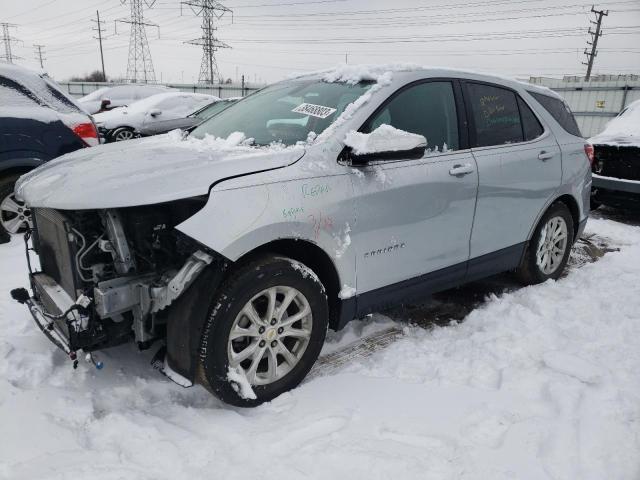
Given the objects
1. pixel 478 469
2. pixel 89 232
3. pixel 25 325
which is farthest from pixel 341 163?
pixel 25 325

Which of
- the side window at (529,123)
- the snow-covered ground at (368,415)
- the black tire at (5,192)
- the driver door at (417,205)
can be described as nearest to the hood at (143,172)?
the driver door at (417,205)

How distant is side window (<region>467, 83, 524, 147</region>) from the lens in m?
3.54

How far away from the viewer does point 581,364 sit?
9.83 ft

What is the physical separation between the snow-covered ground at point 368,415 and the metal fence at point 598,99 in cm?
1369

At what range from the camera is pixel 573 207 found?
4.50 meters

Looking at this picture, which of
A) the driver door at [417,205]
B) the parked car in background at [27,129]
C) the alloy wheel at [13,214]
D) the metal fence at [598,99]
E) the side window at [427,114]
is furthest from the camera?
the metal fence at [598,99]

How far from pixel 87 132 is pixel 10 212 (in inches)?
43.4

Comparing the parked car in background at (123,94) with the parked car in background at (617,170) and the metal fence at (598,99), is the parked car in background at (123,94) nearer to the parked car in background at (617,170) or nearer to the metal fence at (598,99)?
the metal fence at (598,99)

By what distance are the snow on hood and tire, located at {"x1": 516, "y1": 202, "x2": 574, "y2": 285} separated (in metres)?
2.89

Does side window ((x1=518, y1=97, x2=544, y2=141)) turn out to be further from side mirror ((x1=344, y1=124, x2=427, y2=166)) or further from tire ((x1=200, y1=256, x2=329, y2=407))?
tire ((x1=200, y1=256, x2=329, y2=407))

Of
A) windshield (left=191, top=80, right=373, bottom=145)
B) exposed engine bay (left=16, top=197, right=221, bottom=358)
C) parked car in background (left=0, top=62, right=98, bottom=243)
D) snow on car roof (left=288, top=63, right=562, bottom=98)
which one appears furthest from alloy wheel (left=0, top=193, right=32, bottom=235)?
snow on car roof (left=288, top=63, right=562, bottom=98)

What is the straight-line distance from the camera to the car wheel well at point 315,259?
2527 mm

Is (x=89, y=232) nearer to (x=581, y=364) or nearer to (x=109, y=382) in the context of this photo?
(x=109, y=382)

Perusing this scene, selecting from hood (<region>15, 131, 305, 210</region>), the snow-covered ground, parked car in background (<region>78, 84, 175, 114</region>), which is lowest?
the snow-covered ground
